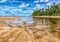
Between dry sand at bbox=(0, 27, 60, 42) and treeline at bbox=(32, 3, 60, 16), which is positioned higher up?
treeline at bbox=(32, 3, 60, 16)

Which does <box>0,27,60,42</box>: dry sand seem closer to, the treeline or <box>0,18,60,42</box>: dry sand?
<box>0,18,60,42</box>: dry sand

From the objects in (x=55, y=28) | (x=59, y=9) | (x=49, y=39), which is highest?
(x=59, y=9)

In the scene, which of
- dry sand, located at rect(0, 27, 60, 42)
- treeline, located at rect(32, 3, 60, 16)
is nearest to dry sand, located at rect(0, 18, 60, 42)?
dry sand, located at rect(0, 27, 60, 42)

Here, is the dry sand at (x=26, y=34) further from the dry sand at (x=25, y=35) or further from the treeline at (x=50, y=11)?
the treeline at (x=50, y=11)

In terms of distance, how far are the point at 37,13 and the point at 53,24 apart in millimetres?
245

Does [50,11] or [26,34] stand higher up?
[50,11]

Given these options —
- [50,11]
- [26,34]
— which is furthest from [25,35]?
[50,11]

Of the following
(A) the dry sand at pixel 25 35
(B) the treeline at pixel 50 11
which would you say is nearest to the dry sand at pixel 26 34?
Answer: (A) the dry sand at pixel 25 35

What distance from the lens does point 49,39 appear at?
4.17ft

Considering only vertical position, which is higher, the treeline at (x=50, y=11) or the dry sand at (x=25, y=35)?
the treeline at (x=50, y=11)

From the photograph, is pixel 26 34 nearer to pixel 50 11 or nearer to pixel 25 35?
pixel 25 35

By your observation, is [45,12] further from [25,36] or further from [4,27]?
[4,27]

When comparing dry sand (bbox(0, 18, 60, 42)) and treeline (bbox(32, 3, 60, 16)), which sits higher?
treeline (bbox(32, 3, 60, 16))

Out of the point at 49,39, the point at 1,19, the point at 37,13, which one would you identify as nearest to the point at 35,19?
the point at 37,13
